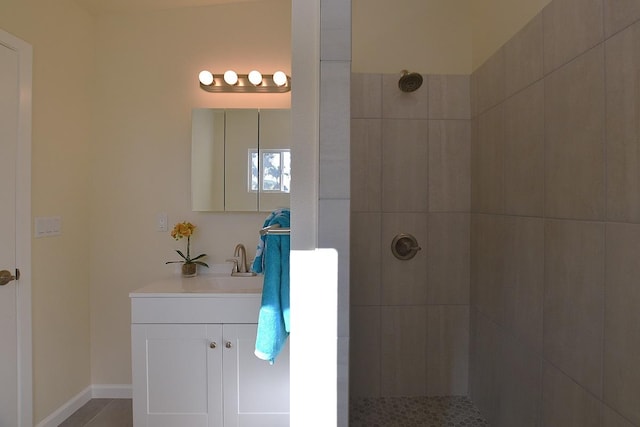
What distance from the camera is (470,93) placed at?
6.30 ft

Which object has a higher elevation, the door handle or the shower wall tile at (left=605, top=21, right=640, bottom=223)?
the shower wall tile at (left=605, top=21, right=640, bottom=223)

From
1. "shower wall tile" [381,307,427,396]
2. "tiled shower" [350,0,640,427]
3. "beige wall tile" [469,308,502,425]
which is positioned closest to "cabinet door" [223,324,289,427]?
"tiled shower" [350,0,640,427]

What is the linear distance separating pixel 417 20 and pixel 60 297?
2579 mm

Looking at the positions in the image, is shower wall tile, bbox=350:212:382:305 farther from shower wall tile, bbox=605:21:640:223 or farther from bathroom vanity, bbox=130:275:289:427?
shower wall tile, bbox=605:21:640:223

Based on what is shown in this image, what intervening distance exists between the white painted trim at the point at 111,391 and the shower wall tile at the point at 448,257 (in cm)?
195

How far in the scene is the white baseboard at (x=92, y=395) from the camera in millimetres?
2033

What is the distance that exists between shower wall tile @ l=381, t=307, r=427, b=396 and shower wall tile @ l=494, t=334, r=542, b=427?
0.41m

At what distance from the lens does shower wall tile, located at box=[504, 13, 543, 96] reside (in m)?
1.36

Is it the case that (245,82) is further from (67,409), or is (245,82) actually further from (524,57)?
(67,409)

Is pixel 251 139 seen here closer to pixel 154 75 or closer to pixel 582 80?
pixel 154 75

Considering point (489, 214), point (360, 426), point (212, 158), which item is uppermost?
point (212, 158)

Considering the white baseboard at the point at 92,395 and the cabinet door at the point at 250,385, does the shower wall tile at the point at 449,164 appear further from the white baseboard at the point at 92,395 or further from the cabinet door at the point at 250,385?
the white baseboard at the point at 92,395

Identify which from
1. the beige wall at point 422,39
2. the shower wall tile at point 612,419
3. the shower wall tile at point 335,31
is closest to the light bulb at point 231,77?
the beige wall at point 422,39

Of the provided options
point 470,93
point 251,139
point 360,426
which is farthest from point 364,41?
point 360,426
